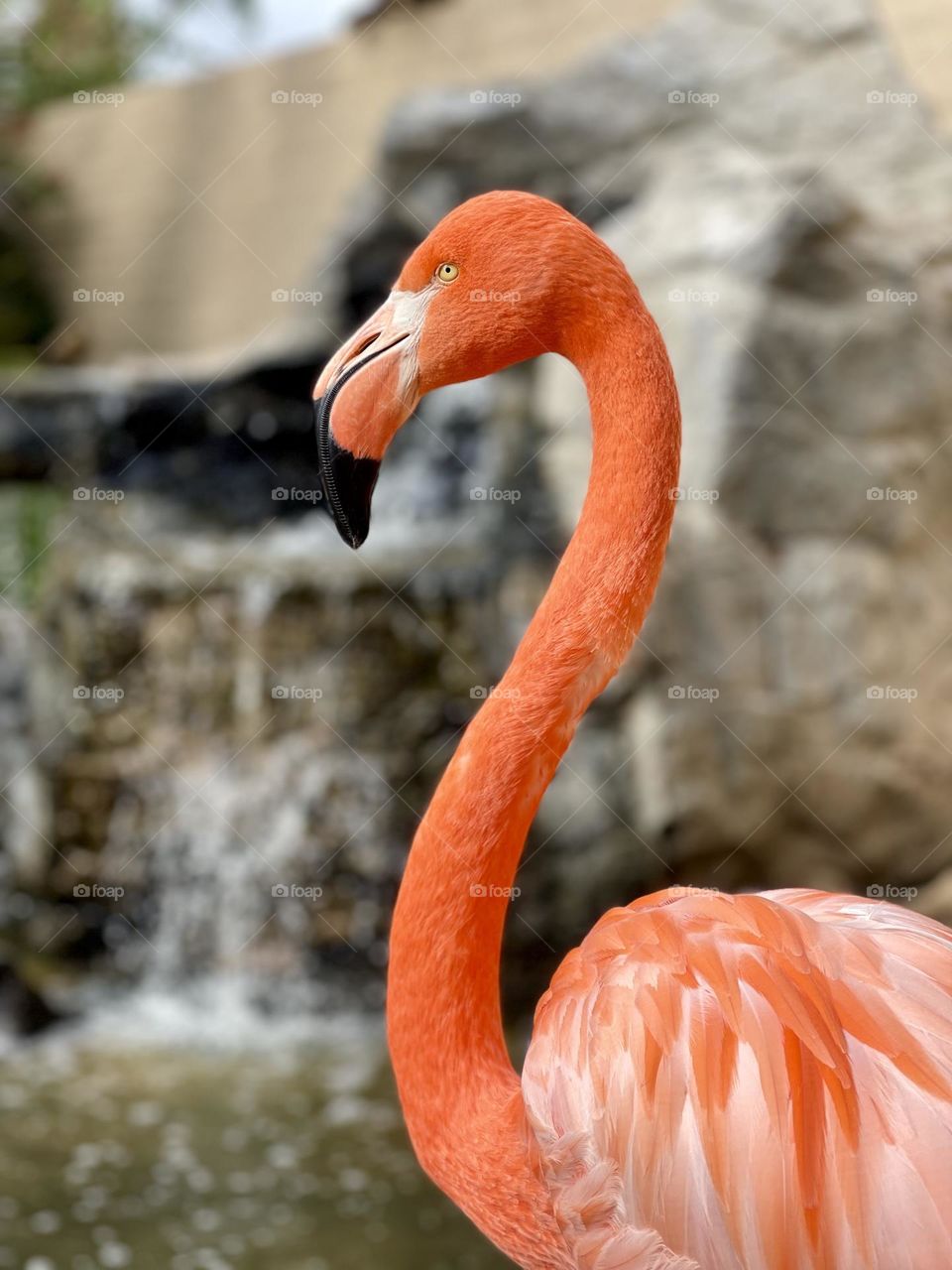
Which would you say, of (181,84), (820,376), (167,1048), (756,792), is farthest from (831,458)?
(181,84)

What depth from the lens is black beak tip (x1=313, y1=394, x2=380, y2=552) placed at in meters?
1.46

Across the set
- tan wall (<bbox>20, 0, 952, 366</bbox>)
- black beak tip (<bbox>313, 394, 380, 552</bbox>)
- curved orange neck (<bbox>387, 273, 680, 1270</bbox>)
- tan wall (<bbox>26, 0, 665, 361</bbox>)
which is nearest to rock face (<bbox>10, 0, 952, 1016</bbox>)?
curved orange neck (<bbox>387, 273, 680, 1270</bbox>)

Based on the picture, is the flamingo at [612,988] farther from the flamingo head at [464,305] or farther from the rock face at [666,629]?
the rock face at [666,629]

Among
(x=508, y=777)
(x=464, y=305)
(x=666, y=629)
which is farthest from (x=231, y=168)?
(x=508, y=777)

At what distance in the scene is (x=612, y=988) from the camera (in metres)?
1.41

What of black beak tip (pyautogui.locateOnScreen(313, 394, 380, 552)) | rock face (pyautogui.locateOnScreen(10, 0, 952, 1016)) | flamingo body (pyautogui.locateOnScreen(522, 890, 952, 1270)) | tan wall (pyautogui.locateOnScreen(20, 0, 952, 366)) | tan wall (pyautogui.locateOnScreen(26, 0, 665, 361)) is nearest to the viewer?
flamingo body (pyautogui.locateOnScreen(522, 890, 952, 1270))

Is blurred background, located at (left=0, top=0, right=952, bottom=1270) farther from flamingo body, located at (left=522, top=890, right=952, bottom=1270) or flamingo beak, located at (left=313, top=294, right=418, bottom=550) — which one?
flamingo beak, located at (left=313, top=294, right=418, bottom=550)

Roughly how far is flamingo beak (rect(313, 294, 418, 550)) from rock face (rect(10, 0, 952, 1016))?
2.71 m

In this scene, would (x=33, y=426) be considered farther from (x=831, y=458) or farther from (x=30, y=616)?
(x=831, y=458)

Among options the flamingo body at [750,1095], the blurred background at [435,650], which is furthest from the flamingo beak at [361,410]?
the blurred background at [435,650]

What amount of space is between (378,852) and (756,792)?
1350mm

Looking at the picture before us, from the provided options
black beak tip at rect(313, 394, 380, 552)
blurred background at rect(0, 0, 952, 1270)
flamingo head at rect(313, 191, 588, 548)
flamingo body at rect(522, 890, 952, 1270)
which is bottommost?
blurred background at rect(0, 0, 952, 1270)

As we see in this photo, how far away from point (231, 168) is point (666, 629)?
6594mm

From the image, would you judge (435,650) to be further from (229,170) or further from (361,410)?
(229,170)
